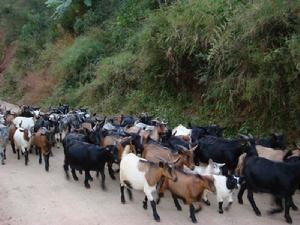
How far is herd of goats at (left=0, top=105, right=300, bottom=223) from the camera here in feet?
25.9

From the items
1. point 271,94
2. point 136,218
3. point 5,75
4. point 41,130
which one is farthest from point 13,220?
point 5,75

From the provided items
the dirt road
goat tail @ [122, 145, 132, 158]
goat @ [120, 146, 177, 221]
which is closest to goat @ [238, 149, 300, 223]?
the dirt road

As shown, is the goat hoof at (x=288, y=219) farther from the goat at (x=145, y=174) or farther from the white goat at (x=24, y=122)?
the white goat at (x=24, y=122)

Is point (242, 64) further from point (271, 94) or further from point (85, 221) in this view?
point (85, 221)

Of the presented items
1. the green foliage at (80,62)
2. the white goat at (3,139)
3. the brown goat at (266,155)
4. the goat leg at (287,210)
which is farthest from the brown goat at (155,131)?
the green foliage at (80,62)

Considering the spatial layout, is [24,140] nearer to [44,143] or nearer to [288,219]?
[44,143]

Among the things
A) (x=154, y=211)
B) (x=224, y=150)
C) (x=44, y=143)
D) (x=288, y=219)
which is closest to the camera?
(x=288, y=219)

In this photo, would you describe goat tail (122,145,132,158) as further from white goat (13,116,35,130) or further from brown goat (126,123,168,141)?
white goat (13,116,35,130)

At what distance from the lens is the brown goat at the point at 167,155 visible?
9.01 meters

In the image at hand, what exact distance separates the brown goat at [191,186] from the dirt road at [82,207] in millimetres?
352

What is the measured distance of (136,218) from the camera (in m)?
8.12

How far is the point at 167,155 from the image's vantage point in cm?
927

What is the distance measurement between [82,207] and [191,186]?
216cm

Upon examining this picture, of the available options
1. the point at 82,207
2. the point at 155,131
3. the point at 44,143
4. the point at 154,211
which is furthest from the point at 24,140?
the point at 154,211
